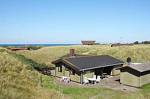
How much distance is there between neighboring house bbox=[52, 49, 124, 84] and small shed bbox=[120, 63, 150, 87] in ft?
17.3

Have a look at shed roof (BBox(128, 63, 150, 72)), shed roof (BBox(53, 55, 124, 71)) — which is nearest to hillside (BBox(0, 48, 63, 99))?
shed roof (BBox(53, 55, 124, 71))

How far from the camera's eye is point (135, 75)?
37812mm

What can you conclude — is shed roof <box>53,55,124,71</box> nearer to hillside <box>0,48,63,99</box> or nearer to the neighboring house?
the neighboring house

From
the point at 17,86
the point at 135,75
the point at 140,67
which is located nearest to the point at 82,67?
the point at 135,75

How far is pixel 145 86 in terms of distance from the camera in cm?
3753

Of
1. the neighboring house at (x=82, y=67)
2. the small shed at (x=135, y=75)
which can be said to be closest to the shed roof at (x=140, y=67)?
the small shed at (x=135, y=75)

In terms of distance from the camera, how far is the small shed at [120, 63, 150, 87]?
3747cm

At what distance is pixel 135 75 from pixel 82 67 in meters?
8.43

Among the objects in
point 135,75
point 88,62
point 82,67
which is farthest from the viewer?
point 88,62

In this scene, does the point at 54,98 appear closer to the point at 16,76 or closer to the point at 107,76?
the point at 16,76

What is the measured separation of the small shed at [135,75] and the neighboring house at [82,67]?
5.27 meters

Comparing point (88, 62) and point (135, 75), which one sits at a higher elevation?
point (88, 62)

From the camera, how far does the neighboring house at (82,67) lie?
39.5m

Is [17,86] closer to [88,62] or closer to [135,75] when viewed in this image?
[135,75]
